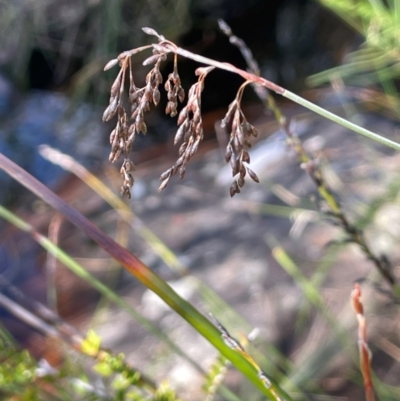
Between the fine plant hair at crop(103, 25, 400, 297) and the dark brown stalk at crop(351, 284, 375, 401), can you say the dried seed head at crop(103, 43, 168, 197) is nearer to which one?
the fine plant hair at crop(103, 25, 400, 297)

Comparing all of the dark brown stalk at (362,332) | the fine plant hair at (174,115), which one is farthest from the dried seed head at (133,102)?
the dark brown stalk at (362,332)

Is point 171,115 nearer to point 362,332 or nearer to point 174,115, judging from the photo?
point 174,115

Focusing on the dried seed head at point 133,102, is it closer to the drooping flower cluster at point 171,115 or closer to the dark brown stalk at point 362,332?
the drooping flower cluster at point 171,115

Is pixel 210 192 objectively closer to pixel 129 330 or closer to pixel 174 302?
pixel 129 330

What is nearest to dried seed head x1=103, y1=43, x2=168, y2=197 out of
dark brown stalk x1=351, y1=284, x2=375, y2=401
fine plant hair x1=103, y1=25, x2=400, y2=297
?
fine plant hair x1=103, y1=25, x2=400, y2=297

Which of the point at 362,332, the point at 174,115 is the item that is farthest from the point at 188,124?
the point at 362,332

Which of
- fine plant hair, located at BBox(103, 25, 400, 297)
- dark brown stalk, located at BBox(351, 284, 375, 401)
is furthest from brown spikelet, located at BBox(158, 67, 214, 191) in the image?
dark brown stalk, located at BBox(351, 284, 375, 401)

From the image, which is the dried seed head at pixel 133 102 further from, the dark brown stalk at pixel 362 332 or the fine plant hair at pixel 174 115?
the dark brown stalk at pixel 362 332

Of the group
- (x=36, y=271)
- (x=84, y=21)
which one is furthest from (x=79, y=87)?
(x=36, y=271)

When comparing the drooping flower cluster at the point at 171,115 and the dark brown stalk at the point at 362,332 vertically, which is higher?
the drooping flower cluster at the point at 171,115

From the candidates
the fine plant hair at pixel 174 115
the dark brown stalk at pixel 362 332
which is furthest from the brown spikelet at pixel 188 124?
the dark brown stalk at pixel 362 332

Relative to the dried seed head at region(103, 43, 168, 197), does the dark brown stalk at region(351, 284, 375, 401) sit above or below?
below
